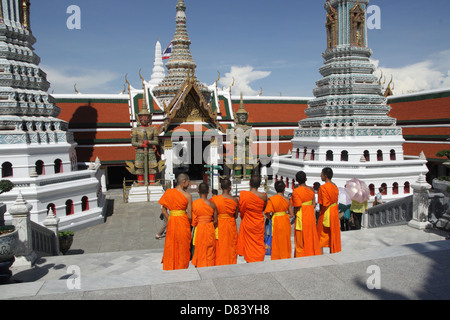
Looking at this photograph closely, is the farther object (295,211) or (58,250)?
(58,250)

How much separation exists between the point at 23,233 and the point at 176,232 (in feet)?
12.3

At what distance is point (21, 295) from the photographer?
15.4ft

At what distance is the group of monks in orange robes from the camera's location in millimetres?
6375

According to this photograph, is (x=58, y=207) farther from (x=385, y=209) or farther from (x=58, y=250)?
(x=385, y=209)

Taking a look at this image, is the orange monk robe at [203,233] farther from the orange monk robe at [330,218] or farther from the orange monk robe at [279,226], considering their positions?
the orange monk robe at [330,218]

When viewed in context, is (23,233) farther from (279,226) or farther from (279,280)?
(279,280)

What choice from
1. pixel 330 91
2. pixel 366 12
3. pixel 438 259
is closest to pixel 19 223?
pixel 438 259

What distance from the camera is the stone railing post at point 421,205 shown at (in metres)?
Result: 9.41

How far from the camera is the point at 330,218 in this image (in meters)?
7.28

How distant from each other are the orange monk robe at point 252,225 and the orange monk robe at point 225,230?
199 mm

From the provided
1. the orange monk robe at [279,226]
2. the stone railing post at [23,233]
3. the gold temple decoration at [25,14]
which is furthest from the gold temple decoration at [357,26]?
the stone railing post at [23,233]

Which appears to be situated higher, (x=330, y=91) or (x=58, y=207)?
(x=330, y=91)

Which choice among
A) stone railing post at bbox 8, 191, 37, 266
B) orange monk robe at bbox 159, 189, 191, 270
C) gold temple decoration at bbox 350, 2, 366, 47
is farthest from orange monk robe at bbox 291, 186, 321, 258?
gold temple decoration at bbox 350, 2, 366, 47
